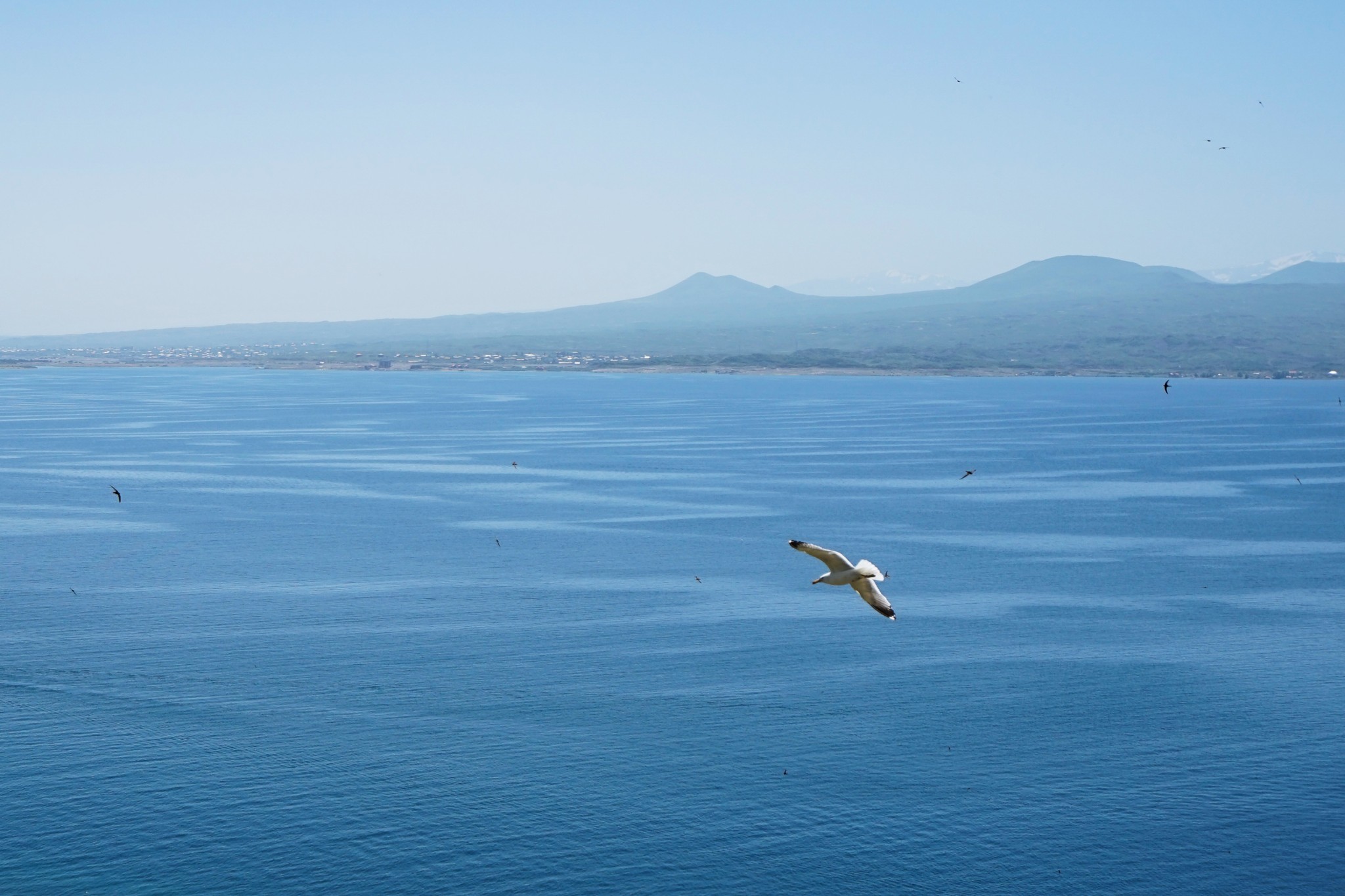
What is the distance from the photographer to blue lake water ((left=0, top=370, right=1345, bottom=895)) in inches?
2179

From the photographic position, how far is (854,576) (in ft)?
79.9

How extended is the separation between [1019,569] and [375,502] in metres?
66.3

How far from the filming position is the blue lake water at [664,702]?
5534 cm

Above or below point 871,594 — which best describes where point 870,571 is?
above

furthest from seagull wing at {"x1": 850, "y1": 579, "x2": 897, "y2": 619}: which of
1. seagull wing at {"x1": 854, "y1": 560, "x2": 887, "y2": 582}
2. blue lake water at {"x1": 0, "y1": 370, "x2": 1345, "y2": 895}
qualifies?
blue lake water at {"x1": 0, "y1": 370, "x2": 1345, "y2": 895}

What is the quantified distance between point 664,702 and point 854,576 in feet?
159

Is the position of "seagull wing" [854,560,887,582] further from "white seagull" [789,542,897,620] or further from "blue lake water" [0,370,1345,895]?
"blue lake water" [0,370,1345,895]

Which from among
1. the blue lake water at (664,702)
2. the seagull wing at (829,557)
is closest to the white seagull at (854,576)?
the seagull wing at (829,557)

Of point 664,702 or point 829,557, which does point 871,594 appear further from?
point 664,702

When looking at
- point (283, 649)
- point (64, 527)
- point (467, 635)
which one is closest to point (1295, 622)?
point (467, 635)

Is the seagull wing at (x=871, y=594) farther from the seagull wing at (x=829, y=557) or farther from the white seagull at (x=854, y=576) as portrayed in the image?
the seagull wing at (x=829, y=557)

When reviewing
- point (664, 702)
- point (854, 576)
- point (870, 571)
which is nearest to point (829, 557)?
point (854, 576)

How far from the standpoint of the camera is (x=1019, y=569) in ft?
342

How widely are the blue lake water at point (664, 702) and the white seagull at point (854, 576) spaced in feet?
103
